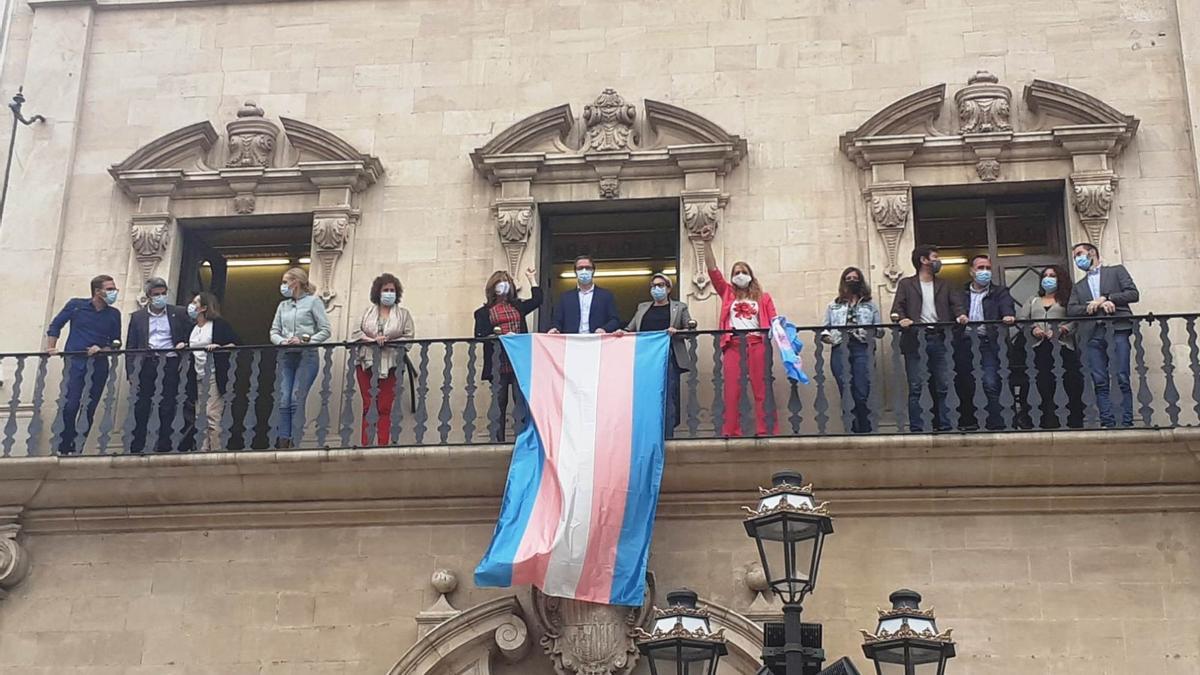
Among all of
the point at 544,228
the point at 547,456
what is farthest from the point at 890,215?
the point at 547,456

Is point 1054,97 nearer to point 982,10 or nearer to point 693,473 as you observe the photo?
point 982,10

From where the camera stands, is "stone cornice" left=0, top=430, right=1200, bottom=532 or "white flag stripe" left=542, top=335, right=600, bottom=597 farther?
"stone cornice" left=0, top=430, right=1200, bottom=532

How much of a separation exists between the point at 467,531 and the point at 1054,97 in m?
6.43

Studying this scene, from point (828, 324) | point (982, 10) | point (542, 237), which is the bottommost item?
point (828, 324)

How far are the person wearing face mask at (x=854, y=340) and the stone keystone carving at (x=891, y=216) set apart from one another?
0.61 meters

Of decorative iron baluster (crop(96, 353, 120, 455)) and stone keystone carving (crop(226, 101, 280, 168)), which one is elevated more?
stone keystone carving (crop(226, 101, 280, 168))

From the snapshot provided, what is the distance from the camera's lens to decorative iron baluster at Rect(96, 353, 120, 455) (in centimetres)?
1422

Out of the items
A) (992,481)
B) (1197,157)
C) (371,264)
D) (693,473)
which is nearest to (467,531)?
(693,473)

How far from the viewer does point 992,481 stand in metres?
12.9

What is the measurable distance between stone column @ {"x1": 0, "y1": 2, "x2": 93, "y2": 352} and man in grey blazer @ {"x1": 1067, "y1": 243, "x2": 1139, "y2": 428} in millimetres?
8636

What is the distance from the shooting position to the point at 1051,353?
527 inches

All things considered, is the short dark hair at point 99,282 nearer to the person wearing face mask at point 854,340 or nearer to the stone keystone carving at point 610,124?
the stone keystone carving at point 610,124

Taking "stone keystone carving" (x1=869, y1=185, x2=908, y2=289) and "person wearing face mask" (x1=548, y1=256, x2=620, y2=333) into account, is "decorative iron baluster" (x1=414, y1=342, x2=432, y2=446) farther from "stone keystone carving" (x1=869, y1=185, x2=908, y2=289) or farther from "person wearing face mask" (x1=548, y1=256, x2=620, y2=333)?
"stone keystone carving" (x1=869, y1=185, x2=908, y2=289)

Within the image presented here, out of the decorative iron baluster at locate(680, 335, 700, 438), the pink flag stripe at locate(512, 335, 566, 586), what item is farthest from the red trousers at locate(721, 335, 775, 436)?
the pink flag stripe at locate(512, 335, 566, 586)
